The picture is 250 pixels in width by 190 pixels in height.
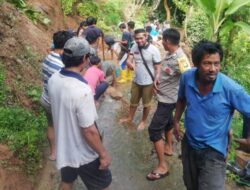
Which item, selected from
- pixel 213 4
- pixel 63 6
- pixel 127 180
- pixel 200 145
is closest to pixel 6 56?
pixel 127 180

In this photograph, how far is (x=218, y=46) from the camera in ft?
10.9

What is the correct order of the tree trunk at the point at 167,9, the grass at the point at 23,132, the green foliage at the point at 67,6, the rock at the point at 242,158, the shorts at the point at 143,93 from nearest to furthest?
the grass at the point at 23,132, the rock at the point at 242,158, the shorts at the point at 143,93, the green foliage at the point at 67,6, the tree trunk at the point at 167,9

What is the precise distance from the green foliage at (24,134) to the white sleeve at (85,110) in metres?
1.98

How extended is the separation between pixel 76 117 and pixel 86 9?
487 inches

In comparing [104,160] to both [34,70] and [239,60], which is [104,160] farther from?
[239,60]

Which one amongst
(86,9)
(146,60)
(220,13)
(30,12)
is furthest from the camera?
(86,9)

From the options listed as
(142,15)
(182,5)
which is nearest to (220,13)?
(182,5)

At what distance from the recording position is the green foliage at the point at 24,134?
4.91 metres

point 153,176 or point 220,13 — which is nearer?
point 153,176

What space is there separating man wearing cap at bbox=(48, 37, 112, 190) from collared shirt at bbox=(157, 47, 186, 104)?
1.82 m

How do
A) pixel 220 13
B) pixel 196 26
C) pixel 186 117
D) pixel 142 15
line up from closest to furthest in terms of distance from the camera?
pixel 186 117 < pixel 220 13 < pixel 196 26 < pixel 142 15

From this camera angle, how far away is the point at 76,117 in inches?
129

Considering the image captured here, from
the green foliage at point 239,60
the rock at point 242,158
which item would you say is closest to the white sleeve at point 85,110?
the rock at point 242,158

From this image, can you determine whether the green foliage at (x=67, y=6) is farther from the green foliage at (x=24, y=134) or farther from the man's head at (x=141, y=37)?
the green foliage at (x=24, y=134)
